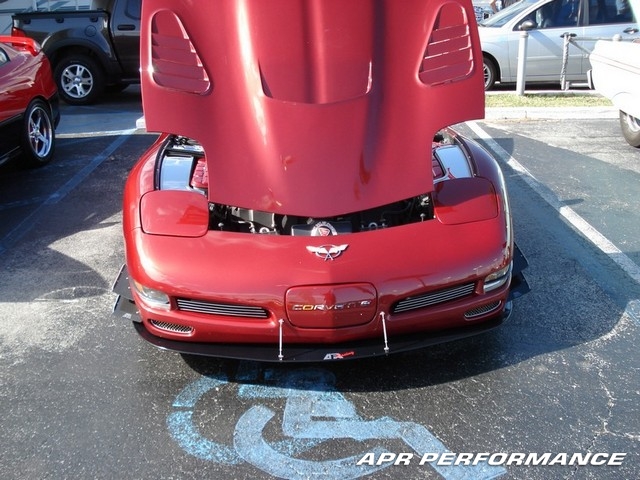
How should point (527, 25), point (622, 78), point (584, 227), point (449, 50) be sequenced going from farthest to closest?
point (527, 25) → point (622, 78) → point (584, 227) → point (449, 50)

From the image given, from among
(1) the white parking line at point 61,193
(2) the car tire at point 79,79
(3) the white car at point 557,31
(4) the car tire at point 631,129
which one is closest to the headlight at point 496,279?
(1) the white parking line at point 61,193

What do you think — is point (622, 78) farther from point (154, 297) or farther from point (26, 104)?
point (26, 104)

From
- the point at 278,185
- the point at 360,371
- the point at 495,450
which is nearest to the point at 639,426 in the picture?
the point at 495,450

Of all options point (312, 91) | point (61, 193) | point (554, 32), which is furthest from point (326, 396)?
point (554, 32)

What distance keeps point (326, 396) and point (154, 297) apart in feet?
2.98

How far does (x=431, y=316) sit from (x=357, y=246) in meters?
0.45

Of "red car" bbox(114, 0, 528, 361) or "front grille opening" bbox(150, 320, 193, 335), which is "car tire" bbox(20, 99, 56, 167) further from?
"front grille opening" bbox(150, 320, 193, 335)

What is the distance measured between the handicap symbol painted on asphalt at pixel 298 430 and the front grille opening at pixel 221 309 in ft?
1.43

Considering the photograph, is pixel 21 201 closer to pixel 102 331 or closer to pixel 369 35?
pixel 102 331

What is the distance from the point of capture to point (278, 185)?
118 inches

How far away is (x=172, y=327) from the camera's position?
279 cm

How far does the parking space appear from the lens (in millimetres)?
2484

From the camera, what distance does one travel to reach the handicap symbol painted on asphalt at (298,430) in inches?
96.2

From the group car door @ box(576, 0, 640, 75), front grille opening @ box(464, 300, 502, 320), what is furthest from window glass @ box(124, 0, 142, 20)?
front grille opening @ box(464, 300, 502, 320)
